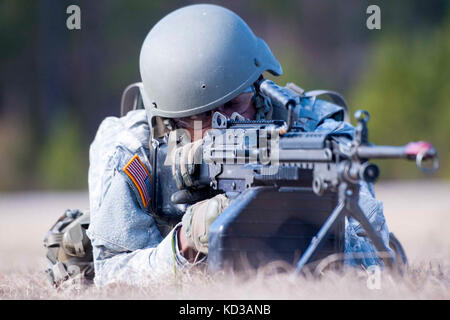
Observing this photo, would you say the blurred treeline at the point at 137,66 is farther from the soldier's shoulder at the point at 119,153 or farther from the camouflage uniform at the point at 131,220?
the camouflage uniform at the point at 131,220

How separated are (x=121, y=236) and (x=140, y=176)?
371 mm

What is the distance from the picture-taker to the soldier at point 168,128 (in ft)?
11.9

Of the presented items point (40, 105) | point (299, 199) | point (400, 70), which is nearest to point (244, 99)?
point (299, 199)

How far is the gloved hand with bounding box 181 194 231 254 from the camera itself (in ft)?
10.6

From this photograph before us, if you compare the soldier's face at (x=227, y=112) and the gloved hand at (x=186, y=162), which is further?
the soldier's face at (x=227, y=112)

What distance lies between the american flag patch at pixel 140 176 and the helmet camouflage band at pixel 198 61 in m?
0.33

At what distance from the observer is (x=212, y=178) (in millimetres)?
3508

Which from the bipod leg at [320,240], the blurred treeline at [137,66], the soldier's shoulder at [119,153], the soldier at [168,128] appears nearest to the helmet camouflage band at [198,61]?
the soldier at [168,128]

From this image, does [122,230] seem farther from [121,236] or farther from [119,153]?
[119,153]

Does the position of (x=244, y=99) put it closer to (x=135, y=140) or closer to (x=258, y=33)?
(x=135, y=140)

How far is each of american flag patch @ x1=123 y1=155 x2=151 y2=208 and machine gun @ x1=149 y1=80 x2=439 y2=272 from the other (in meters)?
0.60

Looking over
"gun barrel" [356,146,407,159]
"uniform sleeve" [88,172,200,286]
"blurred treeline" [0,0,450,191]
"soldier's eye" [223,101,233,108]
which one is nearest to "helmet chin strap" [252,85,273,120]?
"soldier's eye" [223,101,233,108]
